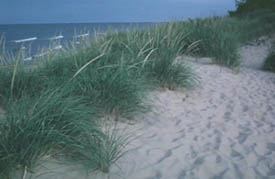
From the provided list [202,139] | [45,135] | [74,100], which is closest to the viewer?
[45,135]

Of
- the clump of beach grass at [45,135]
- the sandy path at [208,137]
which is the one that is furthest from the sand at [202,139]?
the clump of beach grass at [45,135]

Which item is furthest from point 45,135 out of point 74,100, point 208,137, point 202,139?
point 208,137

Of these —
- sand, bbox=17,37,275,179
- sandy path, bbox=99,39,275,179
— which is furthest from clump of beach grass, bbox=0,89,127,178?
sandy path, bbox=99,39,275,179

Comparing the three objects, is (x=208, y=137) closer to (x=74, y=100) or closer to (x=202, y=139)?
(x=202, y=139)

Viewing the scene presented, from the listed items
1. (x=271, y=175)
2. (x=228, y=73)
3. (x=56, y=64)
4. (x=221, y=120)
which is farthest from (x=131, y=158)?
(x=228, y=73)

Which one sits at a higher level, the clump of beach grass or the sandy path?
the clump of beach grass

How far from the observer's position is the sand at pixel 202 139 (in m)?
2.44

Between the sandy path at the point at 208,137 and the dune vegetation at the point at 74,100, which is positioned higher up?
the dune vegetation at the point at 74,100

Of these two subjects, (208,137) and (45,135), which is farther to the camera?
(208,137)

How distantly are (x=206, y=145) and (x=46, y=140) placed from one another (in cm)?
177

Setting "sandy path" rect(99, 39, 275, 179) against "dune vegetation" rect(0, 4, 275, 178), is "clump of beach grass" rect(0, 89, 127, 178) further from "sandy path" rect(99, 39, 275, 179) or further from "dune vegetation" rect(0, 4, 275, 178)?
"sandy path" rect(99, 39, 275, 179)

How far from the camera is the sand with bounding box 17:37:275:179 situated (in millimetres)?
2438

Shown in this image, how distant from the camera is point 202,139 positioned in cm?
316

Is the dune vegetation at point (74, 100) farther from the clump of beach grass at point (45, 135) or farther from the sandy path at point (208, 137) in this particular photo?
the sandy path at point (208, 137)
